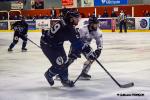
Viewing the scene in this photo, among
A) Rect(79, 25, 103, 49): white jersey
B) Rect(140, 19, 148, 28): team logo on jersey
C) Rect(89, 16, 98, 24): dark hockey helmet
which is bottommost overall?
Rect(140, 19, 148, 28): team logo on jersey

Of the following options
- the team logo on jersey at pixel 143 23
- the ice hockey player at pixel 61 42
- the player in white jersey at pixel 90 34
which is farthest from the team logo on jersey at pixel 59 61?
the team logo on jersey at pixel 143 23

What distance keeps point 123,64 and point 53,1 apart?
25.9 metres

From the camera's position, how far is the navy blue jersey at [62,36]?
7520 millimetres

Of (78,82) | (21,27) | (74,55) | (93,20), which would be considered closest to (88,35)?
(93,20)

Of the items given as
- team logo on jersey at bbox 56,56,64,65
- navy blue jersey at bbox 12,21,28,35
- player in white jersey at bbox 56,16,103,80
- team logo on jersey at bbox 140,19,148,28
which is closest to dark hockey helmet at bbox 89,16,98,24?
player in white jersey at bbox 56,16,103,80

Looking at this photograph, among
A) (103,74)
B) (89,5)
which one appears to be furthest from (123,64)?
(89,5)

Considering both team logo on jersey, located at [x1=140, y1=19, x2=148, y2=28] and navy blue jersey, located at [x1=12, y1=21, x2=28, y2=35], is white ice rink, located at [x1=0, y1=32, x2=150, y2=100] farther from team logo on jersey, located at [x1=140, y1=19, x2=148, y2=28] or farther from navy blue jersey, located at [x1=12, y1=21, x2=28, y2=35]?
team logo on jersey, located at [x1=140, y1=19, x2=148, y2=28]

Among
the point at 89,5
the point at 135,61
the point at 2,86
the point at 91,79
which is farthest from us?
the point at 89,5

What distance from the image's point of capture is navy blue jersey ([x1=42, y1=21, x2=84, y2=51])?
752 cm

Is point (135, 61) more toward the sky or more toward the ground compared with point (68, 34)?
more toward the ground

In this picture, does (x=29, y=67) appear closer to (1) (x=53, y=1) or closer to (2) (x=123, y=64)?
(2) (x=123, y=64)

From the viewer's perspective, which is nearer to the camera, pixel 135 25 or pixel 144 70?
pixel 144 70

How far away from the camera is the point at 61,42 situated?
7.72 m

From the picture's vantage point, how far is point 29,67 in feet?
38.1
